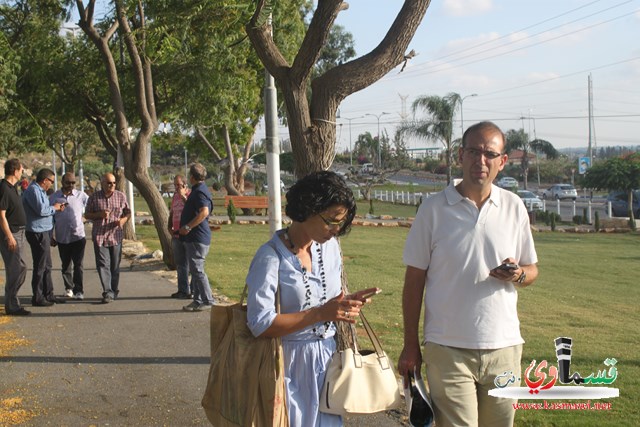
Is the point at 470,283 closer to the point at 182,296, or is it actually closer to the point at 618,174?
the point at 182,296

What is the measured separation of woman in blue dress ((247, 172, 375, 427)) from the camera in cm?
331

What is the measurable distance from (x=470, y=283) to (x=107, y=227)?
302 inches

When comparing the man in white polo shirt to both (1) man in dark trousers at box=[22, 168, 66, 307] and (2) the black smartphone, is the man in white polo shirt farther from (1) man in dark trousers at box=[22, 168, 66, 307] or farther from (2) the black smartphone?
(1) man in dark trousers at box=[22, 168, 66, 307]

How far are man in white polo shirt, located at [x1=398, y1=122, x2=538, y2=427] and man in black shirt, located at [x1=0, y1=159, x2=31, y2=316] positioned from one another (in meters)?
6.77

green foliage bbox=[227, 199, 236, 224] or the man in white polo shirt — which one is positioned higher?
the man in white polo shirt

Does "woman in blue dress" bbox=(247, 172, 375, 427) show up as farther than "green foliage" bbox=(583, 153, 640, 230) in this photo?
No

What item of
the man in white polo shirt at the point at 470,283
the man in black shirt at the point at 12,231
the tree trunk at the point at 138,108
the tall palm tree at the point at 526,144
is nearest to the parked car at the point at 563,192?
the tall palm tree at the point at 526,144

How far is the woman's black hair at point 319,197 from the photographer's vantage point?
3453mm

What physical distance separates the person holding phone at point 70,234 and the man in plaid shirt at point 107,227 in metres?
0.35

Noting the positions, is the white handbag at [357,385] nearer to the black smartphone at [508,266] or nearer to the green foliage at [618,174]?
the black smartphone at [508,266]

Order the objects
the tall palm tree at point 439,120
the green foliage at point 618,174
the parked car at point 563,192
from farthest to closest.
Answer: the parked car at point 563,192 → the tall palm tree at point 439,120 → the green foliage at point 618,174

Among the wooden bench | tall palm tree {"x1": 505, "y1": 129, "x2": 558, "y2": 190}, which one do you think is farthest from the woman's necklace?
tall palm tree {"x1": 505, "y1": 129, "x2": 558, "y2": 190}

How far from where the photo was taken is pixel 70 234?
10.8 m

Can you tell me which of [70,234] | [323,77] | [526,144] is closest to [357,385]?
[323,77]
